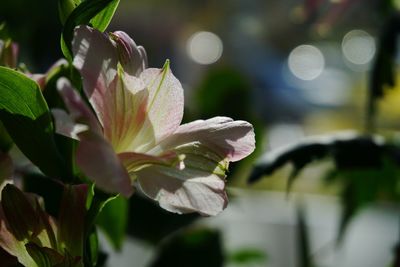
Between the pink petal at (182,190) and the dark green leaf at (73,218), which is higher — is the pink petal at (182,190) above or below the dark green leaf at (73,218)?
above

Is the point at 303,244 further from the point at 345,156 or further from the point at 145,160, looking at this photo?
the point at 145,160

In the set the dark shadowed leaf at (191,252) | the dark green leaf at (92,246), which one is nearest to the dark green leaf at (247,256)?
the dark shadowed leaf at (191,252)

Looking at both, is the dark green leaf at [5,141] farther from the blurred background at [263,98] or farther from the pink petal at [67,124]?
the blurred background at [263,98]

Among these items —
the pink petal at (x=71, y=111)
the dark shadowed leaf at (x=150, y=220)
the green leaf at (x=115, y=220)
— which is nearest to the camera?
the pink petal at (x=71, y=111)

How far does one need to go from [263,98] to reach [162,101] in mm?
2427

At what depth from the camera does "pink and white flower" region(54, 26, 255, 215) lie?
0.77 ft

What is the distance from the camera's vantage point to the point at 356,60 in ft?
9.83

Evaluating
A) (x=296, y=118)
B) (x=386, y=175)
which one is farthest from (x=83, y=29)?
(x=296, y=118)

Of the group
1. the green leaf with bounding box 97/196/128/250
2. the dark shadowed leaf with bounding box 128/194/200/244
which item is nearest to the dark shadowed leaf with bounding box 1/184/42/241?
the green leaf with bounding box 97/196/128/250

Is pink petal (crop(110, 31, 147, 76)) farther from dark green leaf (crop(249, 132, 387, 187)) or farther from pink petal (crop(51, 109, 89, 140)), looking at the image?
dark green leaf (crop(249, 132, 387, 187))

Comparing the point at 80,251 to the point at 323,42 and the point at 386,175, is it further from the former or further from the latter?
the point at 323,42

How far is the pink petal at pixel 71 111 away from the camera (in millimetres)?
198

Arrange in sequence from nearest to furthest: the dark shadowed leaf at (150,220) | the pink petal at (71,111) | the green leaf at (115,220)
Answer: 1. the pink petal at (71,111)
2. the green leaf at (115,220)
3. the dark shadowed leaf at (150,220)

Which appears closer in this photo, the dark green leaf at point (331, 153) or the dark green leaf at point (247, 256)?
the dark green leaf at point (331, 153)
